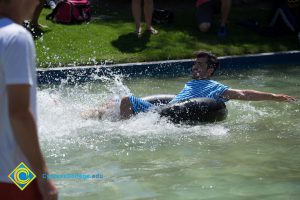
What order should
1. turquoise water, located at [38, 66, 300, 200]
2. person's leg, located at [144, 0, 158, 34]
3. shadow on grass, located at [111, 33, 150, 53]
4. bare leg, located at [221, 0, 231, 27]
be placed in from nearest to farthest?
turquoise water, located at [38, 66, 300, 200] → shadow on grass, located at [111, 33, 150, 53] → person's leg, located at [144, 0, 158, 34] → bare leg, located at [221, 0, 231, 27]

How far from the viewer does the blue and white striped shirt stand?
7.24 m

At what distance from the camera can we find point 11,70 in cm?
239

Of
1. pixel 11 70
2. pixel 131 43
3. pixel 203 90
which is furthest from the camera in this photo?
pixel 131 43

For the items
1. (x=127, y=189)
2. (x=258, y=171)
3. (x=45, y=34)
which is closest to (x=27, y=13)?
(x=127, y=189)

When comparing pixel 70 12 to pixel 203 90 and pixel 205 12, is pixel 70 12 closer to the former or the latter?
pixel 205 12

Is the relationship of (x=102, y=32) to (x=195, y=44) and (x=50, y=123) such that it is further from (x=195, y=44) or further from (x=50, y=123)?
(x=50, y=123)

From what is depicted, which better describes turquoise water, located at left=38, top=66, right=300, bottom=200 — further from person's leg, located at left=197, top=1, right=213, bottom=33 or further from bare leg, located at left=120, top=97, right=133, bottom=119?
person's leg, located at left=197, top=1, right=213, bottom=33

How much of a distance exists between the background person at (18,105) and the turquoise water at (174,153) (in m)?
2.14

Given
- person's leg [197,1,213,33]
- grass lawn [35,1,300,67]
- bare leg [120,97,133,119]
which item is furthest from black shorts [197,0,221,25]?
bare leg [120,97,133,119]

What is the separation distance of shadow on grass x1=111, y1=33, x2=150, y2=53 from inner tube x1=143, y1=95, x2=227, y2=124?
4.40 m

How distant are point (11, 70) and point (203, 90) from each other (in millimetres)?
5075

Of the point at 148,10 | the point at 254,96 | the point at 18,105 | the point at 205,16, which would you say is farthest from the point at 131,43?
the point at 18,105

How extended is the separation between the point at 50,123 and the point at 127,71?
3.65 meters

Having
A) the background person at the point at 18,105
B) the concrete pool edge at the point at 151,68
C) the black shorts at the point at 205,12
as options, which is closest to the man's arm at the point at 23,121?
the background person at the point at 18,105
